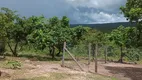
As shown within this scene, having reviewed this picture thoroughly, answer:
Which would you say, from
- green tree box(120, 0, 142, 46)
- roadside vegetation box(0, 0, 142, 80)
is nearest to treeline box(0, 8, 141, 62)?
roadside vegetation box(0, 0, 142, 80)

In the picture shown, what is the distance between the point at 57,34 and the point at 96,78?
13.5 metres

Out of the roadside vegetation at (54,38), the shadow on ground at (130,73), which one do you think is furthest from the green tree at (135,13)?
the roadside vegetation at (54,38)

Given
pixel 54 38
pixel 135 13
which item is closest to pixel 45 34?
pixel 54 38

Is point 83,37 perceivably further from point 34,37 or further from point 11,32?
point 11,32

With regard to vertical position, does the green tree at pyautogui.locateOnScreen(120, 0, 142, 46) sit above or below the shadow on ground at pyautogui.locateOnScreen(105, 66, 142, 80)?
above

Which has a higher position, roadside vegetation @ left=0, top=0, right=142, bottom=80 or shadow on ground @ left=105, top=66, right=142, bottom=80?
roadside vegetation @ left=0, top=0, right=142, bottom=80

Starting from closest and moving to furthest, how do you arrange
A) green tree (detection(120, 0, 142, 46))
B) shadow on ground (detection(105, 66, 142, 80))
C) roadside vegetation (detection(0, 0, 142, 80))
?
1. shadow on ground (detection(105, 66, 142, 80))
2. green tree (detection(120, 0, 142, 46))
3. roadside vegetation (detection(0, 0, 142, 80))

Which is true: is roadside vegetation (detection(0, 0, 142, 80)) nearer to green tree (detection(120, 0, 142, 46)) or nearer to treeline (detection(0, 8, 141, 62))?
treeline (detection(0, 8, 141, 62))

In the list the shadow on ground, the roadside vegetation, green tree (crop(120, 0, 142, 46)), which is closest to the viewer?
the shadow on ground

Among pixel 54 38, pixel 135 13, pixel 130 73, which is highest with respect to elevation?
pixel 135 13

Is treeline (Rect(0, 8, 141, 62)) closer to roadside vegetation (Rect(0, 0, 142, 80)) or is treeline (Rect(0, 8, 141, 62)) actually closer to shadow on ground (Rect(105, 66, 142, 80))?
roadside vegetation (Rect(0, 0, 142, 80))

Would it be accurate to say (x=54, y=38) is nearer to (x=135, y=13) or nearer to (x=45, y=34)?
(x=45, y=34)

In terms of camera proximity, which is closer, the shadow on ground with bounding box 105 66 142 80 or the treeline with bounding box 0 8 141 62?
the shadow on ground with bounding box 105 66 142 80

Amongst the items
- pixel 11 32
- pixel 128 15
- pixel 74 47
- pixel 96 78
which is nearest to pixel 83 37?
pixel 74 47
